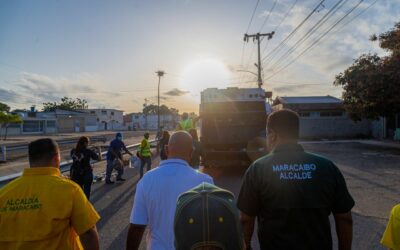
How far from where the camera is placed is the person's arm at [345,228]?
2836mm

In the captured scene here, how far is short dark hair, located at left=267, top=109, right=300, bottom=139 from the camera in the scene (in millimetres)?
2905

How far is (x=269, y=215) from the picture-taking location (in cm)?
272

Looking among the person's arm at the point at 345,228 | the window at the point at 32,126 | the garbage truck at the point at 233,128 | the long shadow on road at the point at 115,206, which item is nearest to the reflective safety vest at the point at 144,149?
the long shadow on road at the point at 115,206

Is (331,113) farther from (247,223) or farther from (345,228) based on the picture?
(247,223)

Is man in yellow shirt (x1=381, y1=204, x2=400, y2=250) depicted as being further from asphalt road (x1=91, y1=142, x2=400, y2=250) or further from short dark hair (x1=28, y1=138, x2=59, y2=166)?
asphalt road (x1=91, y1=142, x2=400, y2=250)

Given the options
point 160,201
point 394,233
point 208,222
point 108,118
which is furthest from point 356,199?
point 108,118

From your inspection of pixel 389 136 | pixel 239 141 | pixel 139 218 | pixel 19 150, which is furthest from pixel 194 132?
pixel 389 136

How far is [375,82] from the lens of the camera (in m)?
26.3

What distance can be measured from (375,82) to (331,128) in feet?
61.9

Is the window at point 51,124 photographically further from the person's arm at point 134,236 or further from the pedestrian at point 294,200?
the pedestrian at point 294,200

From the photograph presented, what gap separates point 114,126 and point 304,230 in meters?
118

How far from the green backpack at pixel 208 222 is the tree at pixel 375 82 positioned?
991 inches

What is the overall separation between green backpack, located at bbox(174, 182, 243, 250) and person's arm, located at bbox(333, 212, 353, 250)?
119cm

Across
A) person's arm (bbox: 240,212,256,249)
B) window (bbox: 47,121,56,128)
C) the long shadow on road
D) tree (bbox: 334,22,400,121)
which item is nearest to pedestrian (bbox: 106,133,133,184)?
the long shadow on road
